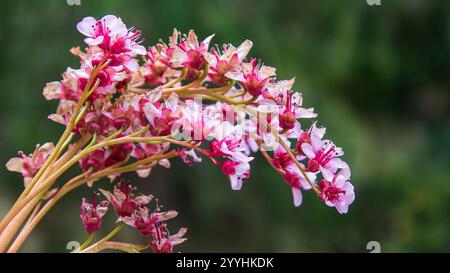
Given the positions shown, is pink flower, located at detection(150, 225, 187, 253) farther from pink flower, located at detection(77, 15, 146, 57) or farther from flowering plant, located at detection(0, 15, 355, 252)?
pink flower, located at detection(77, 15, 146, 57)

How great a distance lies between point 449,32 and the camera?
12.0ft

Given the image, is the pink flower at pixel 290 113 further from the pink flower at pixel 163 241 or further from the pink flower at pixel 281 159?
the pink flower at pixel 163 241

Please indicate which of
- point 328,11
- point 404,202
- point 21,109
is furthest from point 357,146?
point 21,109

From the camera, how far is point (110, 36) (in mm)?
765

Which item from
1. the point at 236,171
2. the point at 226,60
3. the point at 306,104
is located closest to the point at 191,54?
the point at 226,60

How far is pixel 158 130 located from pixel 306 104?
2717 mm

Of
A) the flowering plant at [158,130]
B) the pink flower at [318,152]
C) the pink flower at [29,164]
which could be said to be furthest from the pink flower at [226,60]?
the pink flower at [29,164]

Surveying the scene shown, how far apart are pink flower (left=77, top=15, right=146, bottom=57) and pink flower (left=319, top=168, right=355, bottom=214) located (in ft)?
0.79

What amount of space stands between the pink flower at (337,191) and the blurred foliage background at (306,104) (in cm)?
248

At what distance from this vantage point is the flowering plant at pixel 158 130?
733mm

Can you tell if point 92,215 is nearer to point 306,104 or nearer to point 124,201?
point 124,201

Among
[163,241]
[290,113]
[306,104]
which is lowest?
[163,241]
